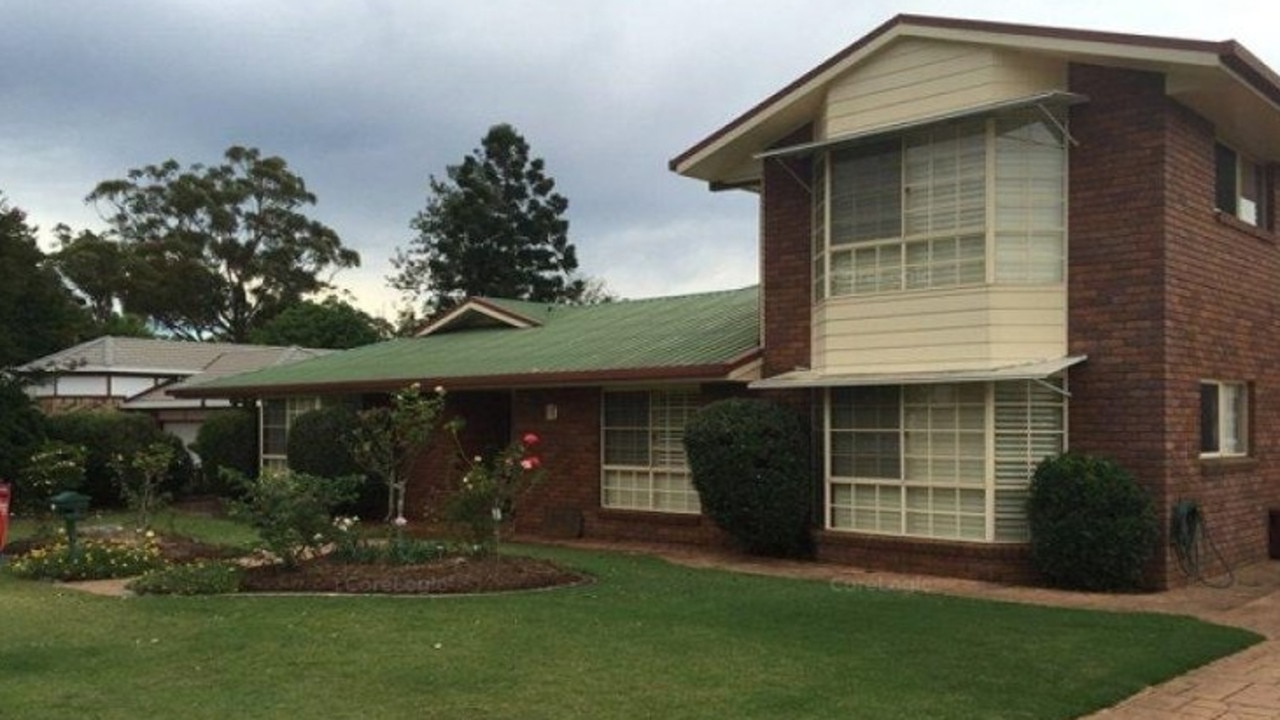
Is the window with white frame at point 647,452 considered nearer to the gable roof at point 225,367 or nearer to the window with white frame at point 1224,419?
the window with white frame at point 1224,419

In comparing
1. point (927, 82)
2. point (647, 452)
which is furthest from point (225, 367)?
point (927, 82)

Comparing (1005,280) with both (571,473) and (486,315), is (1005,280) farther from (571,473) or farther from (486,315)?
(486,315)

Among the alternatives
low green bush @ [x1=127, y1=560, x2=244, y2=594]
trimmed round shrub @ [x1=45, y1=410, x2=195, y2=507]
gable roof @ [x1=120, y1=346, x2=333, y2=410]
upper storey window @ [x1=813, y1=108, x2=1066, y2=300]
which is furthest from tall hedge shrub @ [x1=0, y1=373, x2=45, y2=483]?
upper storey window @ [x1=813, y1=108, x2=1066, y2=300]

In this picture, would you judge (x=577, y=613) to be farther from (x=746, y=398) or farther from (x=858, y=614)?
(x=746, y=398)

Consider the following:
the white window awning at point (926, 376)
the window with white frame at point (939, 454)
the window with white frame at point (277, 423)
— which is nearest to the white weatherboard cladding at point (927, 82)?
the white window awning at point (926, 376)

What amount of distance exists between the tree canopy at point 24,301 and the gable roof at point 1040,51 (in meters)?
15.1

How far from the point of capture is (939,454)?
1230 centimetres

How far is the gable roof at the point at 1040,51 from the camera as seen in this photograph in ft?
35.5

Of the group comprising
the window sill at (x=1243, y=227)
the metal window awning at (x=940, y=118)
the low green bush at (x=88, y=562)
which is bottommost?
the low green bush at (x=88, y=562)

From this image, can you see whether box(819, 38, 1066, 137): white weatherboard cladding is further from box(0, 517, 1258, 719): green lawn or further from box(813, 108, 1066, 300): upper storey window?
box(0, 517, 1258, 719): green lawn

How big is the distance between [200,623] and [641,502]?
776 centimetres

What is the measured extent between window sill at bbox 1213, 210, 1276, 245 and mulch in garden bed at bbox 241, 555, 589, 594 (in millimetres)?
7795

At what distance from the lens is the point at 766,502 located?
13203 mm

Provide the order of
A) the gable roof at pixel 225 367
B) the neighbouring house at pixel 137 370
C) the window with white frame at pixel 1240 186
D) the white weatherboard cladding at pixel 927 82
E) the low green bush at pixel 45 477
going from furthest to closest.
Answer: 1. the neighbouring house at pixel 137 370
2. the gable roof at pixel 225 367
3. the low green bush at pixel 45 477
4. the window with white frame at pixel 1240 186
5. the white weatherboard cladding at pixel 927 82
